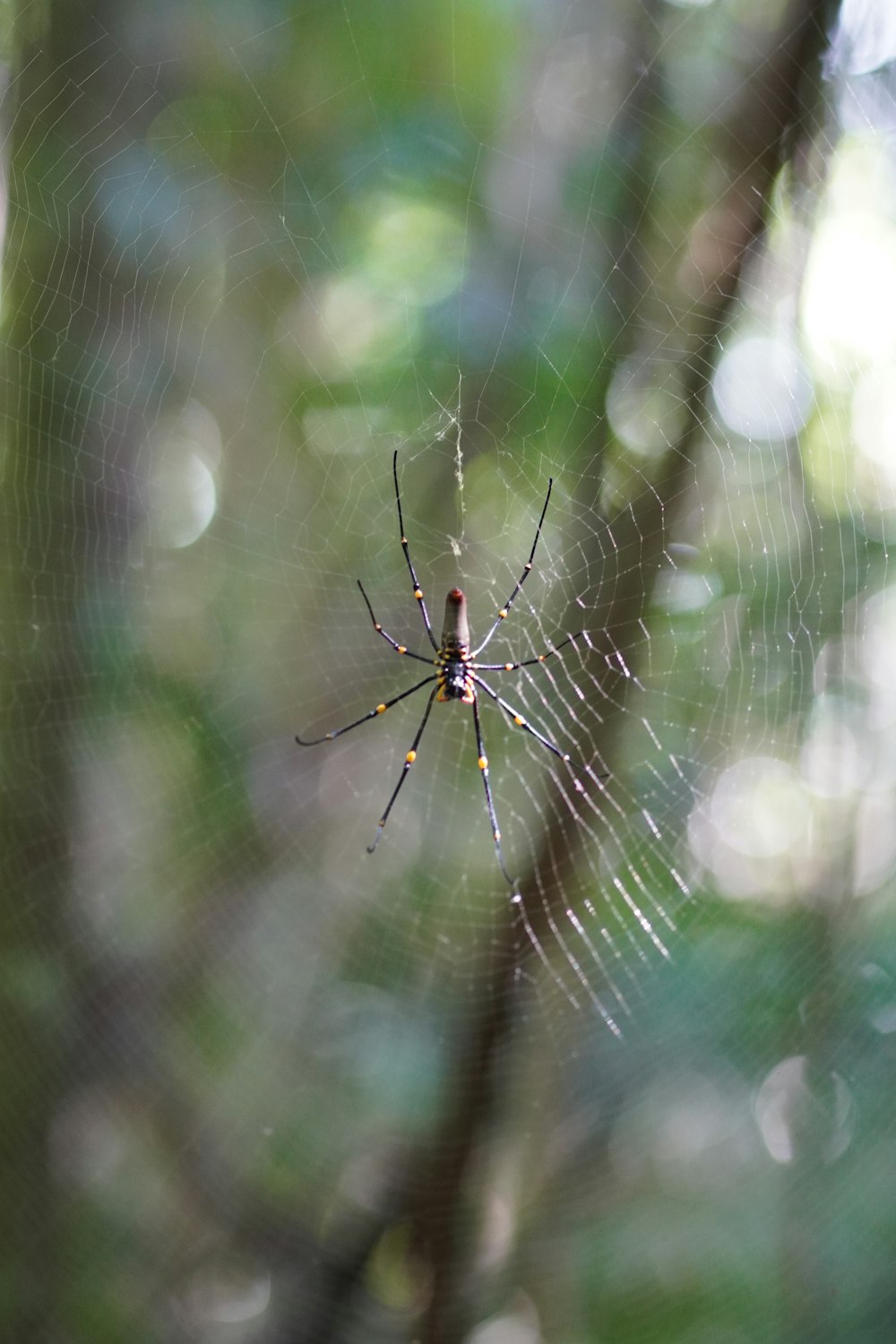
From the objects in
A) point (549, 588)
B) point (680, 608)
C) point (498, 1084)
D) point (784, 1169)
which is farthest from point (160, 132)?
point (784, 1169)

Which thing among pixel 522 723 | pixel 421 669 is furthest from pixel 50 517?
pixel 522 723

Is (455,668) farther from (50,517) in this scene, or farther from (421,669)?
(50,517)

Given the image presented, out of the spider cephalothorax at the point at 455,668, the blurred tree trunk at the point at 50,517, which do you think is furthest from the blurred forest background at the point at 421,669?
the spider cephalothorax at the point at 455,668

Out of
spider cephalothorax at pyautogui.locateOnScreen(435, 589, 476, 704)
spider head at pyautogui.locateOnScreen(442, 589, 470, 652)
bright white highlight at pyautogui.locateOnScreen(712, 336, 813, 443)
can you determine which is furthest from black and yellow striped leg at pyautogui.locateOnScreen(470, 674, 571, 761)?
bright white highlight at pyautogui.locateOnScreen(712, 336, 813, 443)

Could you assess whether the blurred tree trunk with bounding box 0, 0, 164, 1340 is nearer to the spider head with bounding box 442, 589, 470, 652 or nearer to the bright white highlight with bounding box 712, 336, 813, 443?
the spider head with bounding box 442, 589, 470, 652

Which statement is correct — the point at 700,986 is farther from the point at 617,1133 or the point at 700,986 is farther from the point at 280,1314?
the point at 280,1314

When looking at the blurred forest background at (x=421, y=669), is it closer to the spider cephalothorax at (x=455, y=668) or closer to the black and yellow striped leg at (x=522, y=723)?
the black and yellow striped leg at (x=522, y=723)
